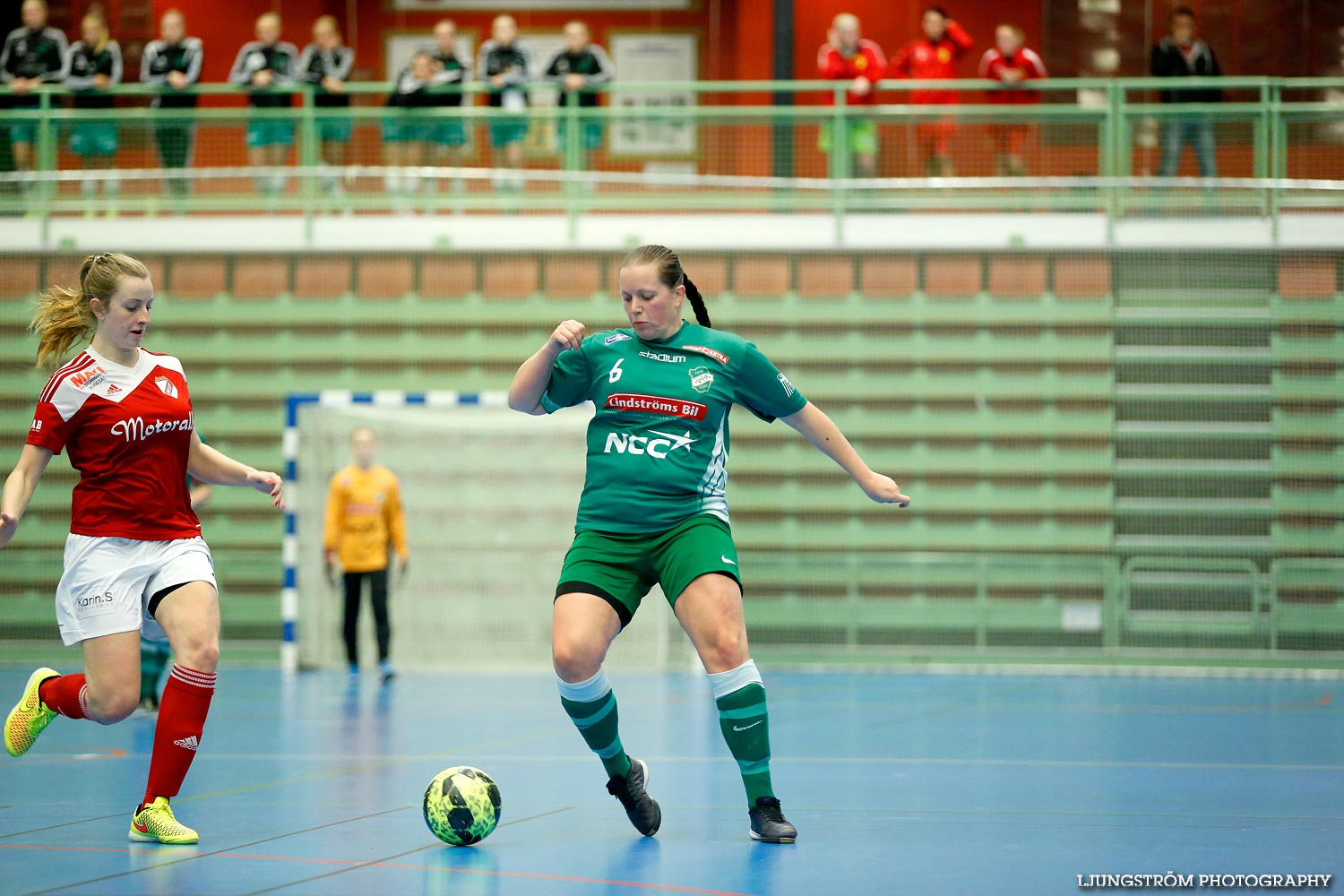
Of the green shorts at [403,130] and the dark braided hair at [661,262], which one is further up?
the green shorts at [403,130]

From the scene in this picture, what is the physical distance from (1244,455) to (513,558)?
6988 mm

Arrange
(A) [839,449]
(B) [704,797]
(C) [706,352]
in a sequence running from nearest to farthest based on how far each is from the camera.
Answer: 1. (C) [706,352]
2. (A) [839,449]
3. (B) [704,797]

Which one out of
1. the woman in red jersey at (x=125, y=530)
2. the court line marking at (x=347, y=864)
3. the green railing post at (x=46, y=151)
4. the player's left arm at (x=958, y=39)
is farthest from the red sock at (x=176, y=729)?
the player's left arm at (x=958, y=39)

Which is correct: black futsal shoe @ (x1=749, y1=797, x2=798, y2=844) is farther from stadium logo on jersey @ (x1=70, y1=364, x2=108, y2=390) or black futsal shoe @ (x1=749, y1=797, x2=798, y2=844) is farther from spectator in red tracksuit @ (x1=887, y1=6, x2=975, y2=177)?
spectator in red tracksuit @ (x1=887, y1=6, x2=975, y2=177)

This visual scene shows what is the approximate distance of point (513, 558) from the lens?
1401 cm

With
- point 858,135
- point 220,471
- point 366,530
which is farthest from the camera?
point 858,135

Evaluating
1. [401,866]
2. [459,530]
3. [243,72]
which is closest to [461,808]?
[401,866]

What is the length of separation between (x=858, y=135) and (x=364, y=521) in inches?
227

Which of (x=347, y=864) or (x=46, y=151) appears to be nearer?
(x=347, y=864)

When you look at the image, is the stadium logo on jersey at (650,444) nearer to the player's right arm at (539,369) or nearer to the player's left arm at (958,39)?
the player's right arm at (539,369)

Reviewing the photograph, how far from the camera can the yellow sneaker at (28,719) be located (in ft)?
19.0

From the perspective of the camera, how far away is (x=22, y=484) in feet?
17.9

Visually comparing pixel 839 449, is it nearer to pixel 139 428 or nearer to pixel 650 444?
A: pixel 650 444

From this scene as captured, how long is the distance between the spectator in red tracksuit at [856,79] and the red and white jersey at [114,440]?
9.54 m
